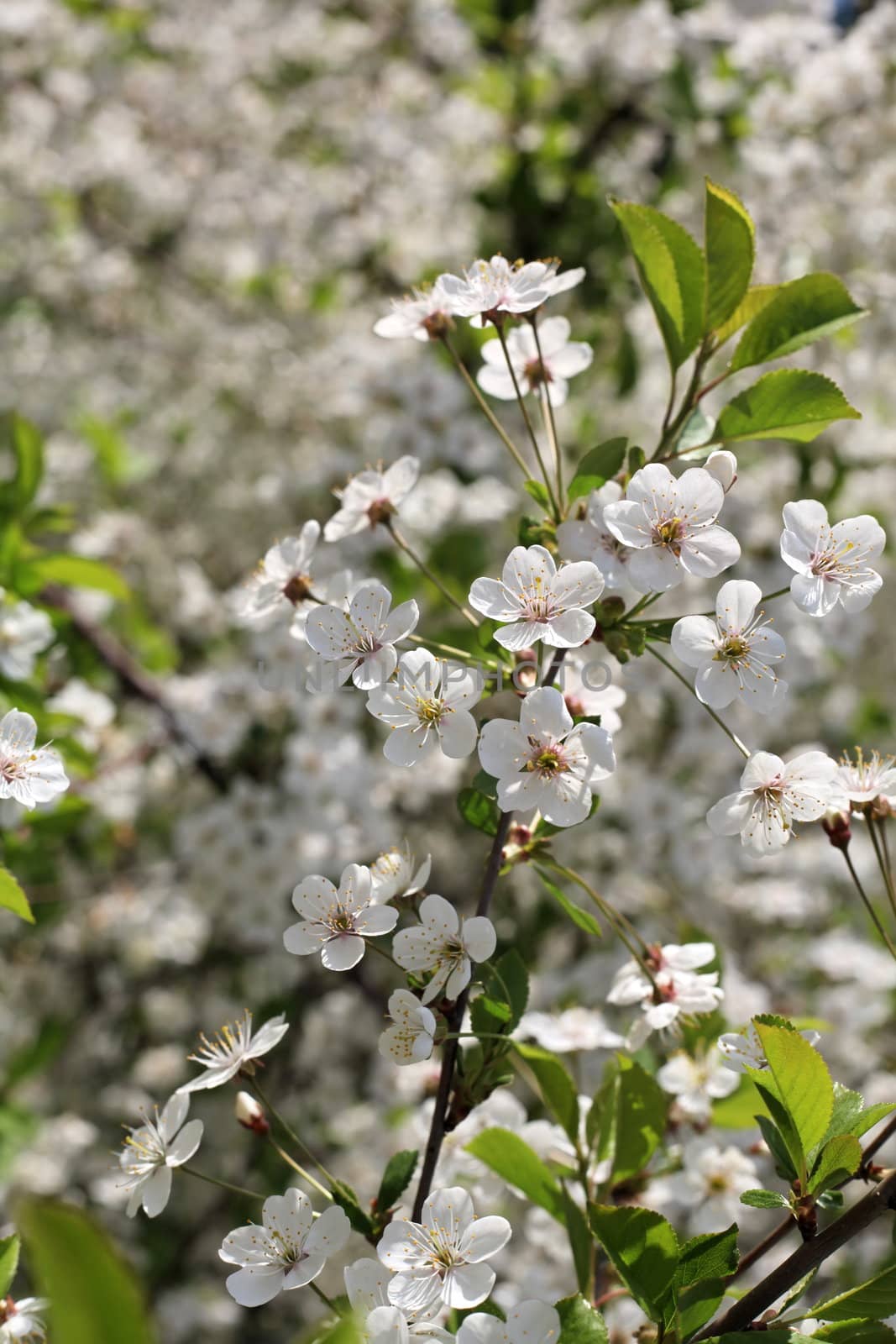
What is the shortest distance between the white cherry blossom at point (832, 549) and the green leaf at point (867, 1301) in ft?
1.85

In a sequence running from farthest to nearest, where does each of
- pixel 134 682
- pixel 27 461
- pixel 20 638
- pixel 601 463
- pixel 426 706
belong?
pixel 134 682, pixel 27 461, pixel 20 638, pixel 601 463, pixel 426 706

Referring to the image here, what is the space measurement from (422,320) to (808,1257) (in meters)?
0.99

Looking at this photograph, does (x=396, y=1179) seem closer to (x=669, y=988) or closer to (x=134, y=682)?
(x=669, y=988)

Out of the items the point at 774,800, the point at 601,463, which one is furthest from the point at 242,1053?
the point at 601,463

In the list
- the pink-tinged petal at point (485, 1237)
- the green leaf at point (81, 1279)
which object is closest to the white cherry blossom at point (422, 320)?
the pink-tinged petal at point (485, 1237)

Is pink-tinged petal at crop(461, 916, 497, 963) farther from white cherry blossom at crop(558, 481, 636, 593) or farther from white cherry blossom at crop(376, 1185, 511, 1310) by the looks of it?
white cherry blossom at crop(558, 481, 636, 593)

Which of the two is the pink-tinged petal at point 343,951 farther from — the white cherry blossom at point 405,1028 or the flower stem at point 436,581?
the flower stem at point 436,581

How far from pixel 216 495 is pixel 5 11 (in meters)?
2.07

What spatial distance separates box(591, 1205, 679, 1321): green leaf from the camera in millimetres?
958

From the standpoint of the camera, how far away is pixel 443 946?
1.00 meters

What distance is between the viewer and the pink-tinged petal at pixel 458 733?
0.99m

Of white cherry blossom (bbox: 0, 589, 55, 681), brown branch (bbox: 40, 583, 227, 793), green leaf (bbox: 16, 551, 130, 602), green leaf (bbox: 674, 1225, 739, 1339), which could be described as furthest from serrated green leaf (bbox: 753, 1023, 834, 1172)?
brown branch (bbox: 40, 583, 227, 793)

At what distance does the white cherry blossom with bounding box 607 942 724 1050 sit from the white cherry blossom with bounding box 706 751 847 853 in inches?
7.7

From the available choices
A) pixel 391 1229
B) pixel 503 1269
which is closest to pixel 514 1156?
pixel 391 1229
